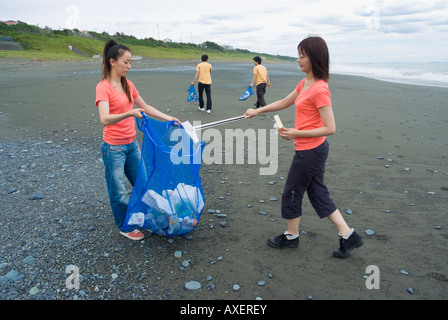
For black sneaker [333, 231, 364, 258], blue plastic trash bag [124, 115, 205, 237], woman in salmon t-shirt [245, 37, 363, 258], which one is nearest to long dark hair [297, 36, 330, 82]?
woman in salmon t-shirt [245, 37, 363, 258]

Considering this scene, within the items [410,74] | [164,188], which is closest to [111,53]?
[164,188]

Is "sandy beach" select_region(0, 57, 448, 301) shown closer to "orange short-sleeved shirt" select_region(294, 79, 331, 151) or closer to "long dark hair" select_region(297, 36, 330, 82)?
"orange short-sleeved shirt" select_region(294, 79, 331, 151)

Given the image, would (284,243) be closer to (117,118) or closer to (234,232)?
(234,232)

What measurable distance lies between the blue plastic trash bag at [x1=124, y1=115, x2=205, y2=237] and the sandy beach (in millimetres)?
317

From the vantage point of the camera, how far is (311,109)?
2.86m

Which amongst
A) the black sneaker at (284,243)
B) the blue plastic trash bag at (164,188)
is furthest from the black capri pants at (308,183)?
the blue plastic trash bag at (164,188)

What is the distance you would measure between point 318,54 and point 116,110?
2.08 metres

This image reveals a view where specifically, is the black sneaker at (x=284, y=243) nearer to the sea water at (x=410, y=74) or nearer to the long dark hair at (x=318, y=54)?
the long dark hair at (x=318, y=54)

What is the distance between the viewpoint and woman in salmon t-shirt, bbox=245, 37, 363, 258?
9.01 ft

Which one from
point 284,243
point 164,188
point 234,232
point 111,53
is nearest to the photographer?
point 111,53

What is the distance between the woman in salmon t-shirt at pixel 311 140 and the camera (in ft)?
9.01

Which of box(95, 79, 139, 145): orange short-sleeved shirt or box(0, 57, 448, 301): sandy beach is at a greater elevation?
box(95, 79, 139, 145): orange short-sleeved shirt

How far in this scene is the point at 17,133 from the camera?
745 centimetres

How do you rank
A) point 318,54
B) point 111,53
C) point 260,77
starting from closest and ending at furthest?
point 318,54 → point 111,53 → point 260,77
